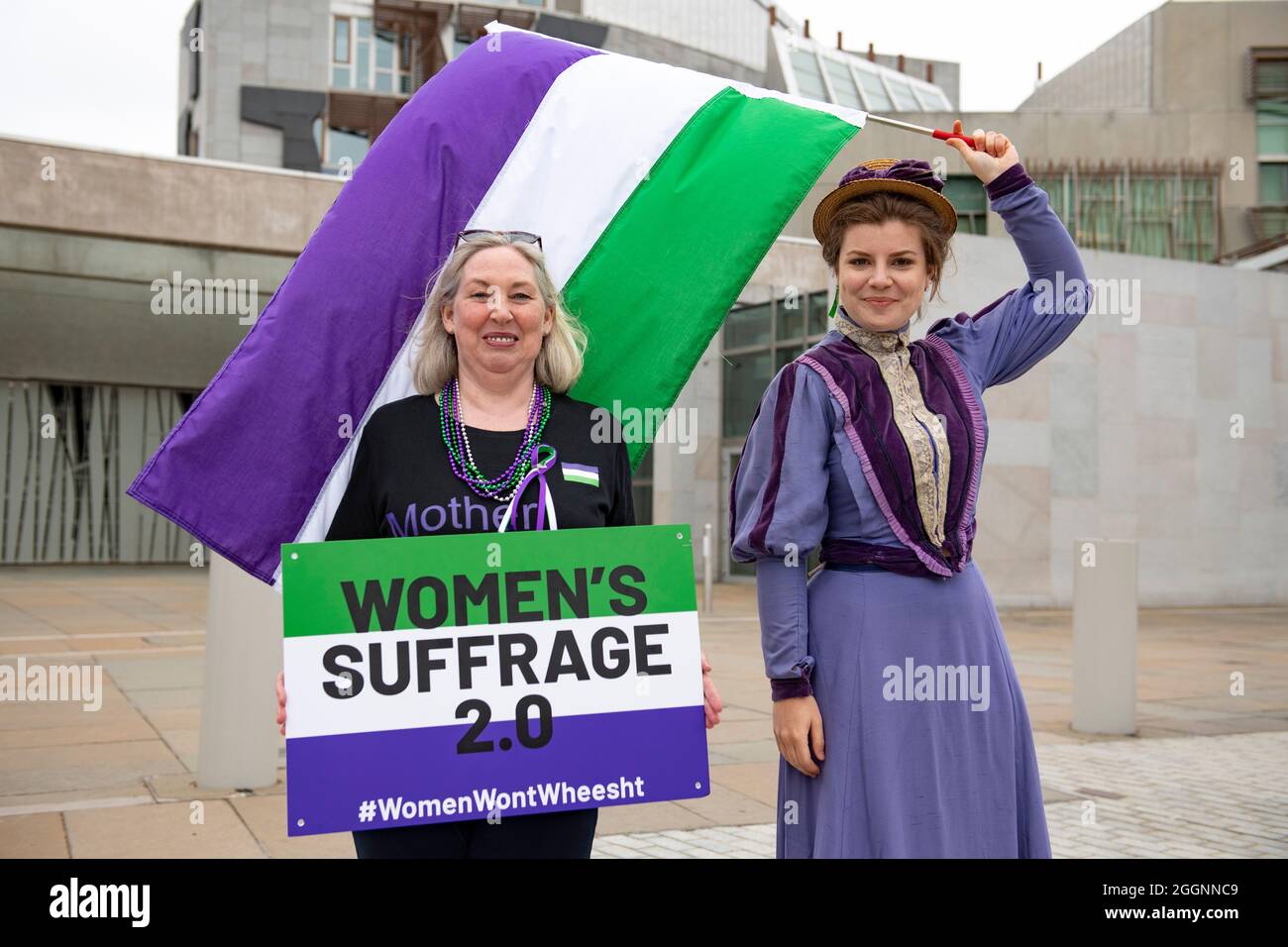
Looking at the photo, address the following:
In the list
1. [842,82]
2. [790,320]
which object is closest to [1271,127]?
[842,82]

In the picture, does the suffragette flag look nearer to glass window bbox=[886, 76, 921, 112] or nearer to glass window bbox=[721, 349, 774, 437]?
glass window bbox=[721, 349, 774, 437]

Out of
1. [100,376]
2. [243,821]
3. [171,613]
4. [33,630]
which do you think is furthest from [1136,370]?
[100,376]

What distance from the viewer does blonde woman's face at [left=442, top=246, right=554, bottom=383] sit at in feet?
8.45

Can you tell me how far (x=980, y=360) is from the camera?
2.96 m

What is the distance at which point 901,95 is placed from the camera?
127 ft

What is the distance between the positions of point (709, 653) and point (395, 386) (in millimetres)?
9414

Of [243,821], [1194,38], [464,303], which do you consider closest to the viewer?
[464,303]

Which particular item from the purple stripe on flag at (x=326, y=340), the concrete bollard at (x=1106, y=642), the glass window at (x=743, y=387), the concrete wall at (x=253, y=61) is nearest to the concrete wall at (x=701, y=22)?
the concrete wall at (x=253, y=61)

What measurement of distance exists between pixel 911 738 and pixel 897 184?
4.04 feet

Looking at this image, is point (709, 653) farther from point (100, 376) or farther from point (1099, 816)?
point (100, 376)

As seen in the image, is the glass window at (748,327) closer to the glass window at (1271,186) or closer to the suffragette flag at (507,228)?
the suffragette flag at (507,228)

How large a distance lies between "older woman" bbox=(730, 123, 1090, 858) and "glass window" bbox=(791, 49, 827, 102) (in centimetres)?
3320

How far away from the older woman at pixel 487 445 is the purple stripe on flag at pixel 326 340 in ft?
0.68

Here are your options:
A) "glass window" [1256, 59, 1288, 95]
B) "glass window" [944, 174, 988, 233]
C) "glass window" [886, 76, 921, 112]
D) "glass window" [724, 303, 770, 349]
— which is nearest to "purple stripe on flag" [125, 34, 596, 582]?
"glass window" [724, 303, 770, 349]
